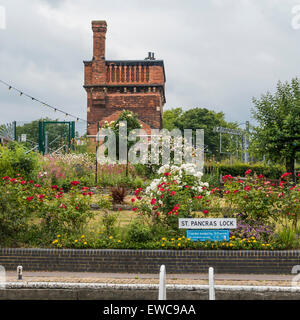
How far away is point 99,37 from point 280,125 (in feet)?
49.3

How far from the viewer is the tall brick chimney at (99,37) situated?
87.5ft

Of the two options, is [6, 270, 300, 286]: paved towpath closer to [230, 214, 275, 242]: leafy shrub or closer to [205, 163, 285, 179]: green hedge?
[230, 214, 275, 242]: leafy shrub

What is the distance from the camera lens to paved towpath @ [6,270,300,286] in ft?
20.7

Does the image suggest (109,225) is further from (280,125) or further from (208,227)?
(280,125)

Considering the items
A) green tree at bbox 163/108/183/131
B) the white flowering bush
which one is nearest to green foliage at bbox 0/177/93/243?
the white flowering bush

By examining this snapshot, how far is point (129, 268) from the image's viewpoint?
700cm

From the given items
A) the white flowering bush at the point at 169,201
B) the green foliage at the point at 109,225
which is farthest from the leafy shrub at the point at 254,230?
the green foliage at the point at 109,225

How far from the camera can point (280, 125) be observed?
643 inches

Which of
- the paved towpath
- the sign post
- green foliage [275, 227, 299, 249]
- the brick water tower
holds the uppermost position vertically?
the brick water tower

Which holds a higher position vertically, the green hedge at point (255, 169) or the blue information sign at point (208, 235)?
the green hedge at point (255, 169)

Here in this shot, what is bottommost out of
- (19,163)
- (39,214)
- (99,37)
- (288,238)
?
(288,238)

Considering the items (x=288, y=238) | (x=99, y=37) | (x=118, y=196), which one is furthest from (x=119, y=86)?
(x=288, y=238)

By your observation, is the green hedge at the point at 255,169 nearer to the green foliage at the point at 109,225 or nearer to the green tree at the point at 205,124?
the green foliage at the point at 109,225

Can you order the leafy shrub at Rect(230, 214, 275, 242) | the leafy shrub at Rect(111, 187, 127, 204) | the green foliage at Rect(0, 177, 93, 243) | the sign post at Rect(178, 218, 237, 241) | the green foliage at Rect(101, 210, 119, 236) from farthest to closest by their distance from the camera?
the leafy shrub at Rect(111, 187, 127, 204), the green foliage at Rect(101, 210, 119, 236), the green foliage at Rect(0, 177, 93, 243), the leafy shrub at Rect(230, 214, 275, 242), the sign post at Rect(178, 218, 237, 241)
